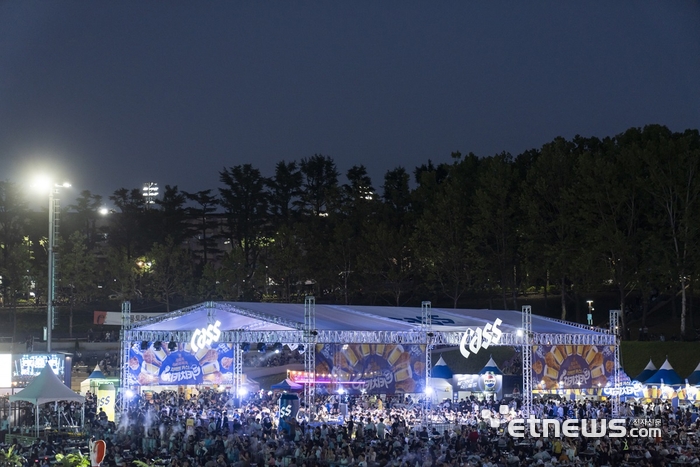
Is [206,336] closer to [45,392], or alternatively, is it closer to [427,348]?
[45,392]

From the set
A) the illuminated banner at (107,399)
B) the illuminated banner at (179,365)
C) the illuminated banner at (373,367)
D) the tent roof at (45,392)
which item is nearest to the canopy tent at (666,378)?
the illuminated banner at (373,367)

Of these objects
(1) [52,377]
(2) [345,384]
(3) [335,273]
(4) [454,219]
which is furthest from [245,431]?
(3) [335,273]

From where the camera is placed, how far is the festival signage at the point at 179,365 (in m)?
32.5

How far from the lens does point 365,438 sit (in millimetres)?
24969

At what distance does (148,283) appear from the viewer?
7675 cm

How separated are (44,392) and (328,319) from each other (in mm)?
9352

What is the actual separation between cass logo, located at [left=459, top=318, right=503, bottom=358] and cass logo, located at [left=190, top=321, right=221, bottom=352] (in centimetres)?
790

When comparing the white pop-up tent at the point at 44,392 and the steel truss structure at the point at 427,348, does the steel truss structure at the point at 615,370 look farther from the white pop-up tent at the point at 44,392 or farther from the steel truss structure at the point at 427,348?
the white pop-up tent at the point at 44,392

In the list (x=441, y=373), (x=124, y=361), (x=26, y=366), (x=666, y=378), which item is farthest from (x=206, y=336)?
(x=666, y=378)

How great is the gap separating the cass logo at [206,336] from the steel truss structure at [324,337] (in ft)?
1.28

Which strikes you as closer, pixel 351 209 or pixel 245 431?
pixel 245 431

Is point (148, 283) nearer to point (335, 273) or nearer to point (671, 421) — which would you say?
point (335, 273)

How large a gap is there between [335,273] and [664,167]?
26.4 metres

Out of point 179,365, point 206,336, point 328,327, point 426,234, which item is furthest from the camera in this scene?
point 426,234
